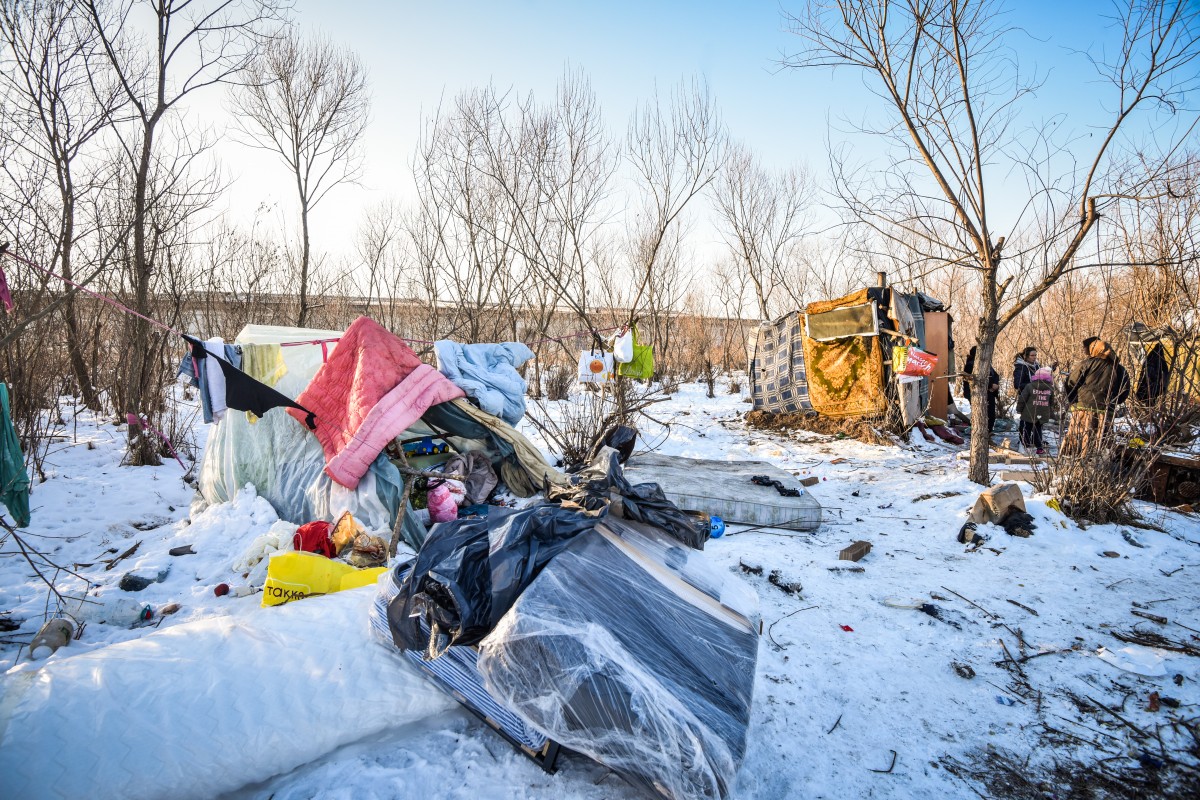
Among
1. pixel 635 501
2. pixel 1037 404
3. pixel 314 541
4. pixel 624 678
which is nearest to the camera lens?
pixel 624 678

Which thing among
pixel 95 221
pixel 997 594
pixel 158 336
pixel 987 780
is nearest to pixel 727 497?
pixel 997 594

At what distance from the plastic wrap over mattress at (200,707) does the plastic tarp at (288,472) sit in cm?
173

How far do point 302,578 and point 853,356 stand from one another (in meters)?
7.60

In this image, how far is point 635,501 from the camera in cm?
261

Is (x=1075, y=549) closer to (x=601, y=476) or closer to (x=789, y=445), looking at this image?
(x=601, y=476)

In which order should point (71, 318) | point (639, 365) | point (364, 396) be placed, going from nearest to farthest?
point (364, 396)
point (71, 318)
point (639, 365)

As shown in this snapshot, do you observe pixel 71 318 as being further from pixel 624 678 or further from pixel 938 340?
pixel 938 340

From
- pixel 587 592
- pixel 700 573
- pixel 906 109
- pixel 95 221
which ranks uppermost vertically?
pixel 906 109

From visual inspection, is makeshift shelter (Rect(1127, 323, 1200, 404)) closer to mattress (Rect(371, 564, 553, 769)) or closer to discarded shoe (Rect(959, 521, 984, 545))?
discarded shoe (Rect(959, 521, 984, 545))

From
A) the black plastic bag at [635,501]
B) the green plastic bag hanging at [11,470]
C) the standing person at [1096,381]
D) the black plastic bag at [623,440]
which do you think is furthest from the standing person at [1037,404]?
the green plastic bag hanging at [11,470]

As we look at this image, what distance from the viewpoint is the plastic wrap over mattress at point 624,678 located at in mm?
1477

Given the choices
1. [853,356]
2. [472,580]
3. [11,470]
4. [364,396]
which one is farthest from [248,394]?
[853,356]

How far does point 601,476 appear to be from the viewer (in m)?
2.69

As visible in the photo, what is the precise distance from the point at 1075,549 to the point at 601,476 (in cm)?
347
